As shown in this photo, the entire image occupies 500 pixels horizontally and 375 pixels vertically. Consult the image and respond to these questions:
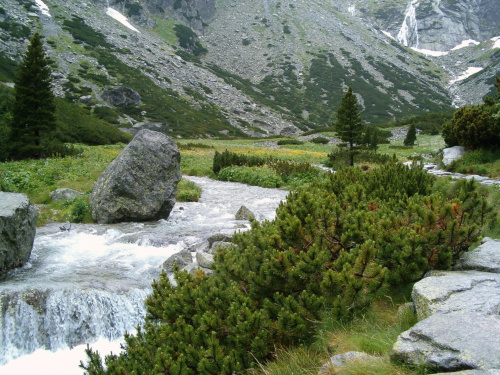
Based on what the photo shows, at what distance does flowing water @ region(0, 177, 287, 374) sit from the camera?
549cm

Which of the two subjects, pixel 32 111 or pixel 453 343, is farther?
pixel 32 111

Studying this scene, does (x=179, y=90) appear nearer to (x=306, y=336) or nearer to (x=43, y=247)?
(x=43, y=247)

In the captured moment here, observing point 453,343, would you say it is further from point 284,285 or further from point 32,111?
point 32,111

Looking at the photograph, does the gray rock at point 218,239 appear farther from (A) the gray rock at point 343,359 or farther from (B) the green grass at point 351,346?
(A) the gray rock at point 343,359

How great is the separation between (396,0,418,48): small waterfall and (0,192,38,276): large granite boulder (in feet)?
683

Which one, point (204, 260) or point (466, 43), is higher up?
point (466, 43)

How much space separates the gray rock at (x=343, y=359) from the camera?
9.50 feet

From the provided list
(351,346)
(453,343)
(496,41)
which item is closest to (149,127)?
(351,346)

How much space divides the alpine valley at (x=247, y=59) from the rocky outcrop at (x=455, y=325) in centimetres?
5655

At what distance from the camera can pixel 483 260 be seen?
426 centimetres

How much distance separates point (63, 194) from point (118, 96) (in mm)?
55923

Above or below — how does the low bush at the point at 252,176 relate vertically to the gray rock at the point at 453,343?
below

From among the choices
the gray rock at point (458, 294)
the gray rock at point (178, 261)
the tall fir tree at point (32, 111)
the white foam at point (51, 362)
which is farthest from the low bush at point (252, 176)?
the gray rock at point (458, 294)

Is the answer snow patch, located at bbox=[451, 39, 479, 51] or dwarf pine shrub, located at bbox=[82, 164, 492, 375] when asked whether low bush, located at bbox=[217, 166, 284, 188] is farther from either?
snow patch, located at bbox=[451, 39, 479, 51]
